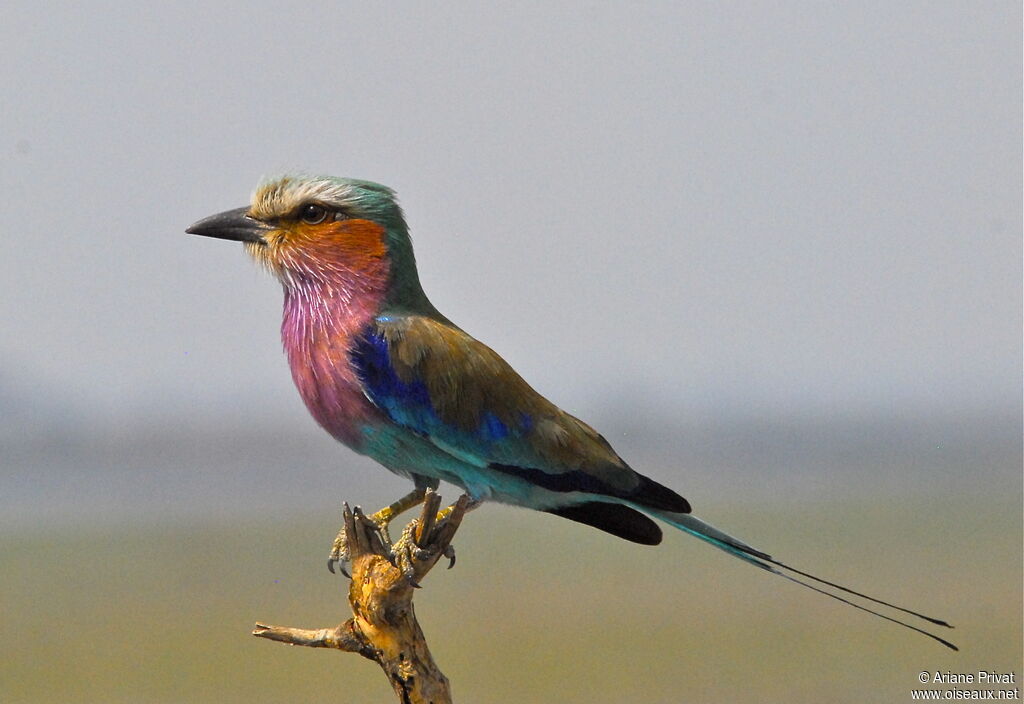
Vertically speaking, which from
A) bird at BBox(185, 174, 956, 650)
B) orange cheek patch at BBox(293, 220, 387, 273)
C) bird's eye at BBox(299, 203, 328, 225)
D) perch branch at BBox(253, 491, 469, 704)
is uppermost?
bird's eye at BBox(299, 203, 328, 225)

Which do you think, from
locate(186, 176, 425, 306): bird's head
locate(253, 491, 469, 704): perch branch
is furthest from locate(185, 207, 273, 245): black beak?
locate(253, 491, 469, 704): perch branch

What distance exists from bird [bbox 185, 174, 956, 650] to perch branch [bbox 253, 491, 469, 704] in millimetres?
167

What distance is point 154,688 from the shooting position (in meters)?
29.6

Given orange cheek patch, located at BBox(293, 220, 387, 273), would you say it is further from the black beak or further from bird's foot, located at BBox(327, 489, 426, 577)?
bird's foot, located at BBox(327, 489, 426, 577)

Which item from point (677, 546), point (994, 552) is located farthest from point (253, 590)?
point (994, 552)

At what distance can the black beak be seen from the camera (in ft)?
16.5

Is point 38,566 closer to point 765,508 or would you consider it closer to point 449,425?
point 765,508

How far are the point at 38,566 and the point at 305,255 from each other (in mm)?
53031

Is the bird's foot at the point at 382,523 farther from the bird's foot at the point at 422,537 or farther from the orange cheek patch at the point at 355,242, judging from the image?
the orange cheek patch at the point at 355,242

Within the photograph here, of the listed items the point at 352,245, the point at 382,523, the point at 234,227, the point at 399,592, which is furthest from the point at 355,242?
the point at 399,592

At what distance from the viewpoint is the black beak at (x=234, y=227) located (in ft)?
16.5

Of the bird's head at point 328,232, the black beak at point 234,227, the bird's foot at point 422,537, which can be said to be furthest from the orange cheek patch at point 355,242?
the bird's foot at point 422,537

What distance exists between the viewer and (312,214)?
497cm

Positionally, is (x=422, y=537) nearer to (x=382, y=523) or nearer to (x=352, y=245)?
(x=382, y=523)
